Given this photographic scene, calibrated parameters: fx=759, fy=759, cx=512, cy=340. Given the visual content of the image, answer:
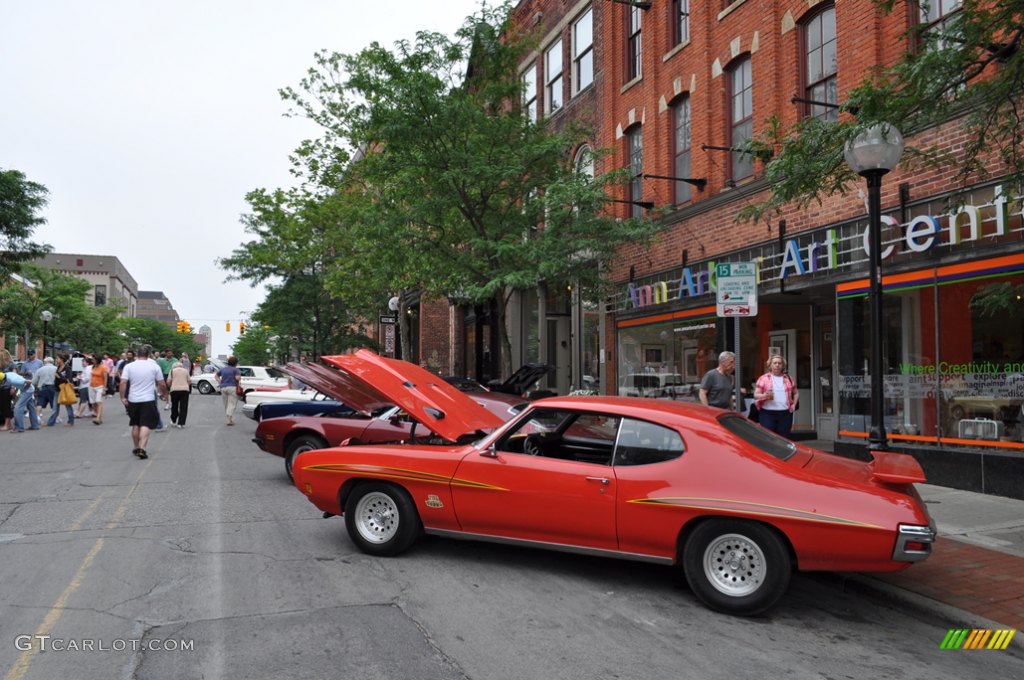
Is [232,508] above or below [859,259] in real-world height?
below

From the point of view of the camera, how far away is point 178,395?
18.0m

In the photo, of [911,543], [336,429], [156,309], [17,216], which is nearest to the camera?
[911,543]

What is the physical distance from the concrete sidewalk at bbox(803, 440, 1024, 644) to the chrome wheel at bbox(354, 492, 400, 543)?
357 centimetres

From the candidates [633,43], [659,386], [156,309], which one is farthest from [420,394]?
[156,309]

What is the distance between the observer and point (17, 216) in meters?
28.8

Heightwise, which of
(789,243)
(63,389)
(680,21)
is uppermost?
(680,21)

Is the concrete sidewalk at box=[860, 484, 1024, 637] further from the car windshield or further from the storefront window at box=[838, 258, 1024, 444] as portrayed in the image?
the storefront window at box=[838, 258, 1024, 444]

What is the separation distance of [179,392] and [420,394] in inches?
525

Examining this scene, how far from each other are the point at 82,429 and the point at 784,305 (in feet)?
53.0

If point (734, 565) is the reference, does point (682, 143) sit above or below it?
above

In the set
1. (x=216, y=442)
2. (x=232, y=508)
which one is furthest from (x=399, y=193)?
(x=232, y=508)

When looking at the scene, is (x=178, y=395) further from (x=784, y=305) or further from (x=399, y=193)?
(x=784, y=305)

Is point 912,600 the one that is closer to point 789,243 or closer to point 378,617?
point 378,617

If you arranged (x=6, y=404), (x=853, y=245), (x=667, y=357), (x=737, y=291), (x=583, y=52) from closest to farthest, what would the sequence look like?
(x=737, y=291) < (x=853, y=245) < (x=667, y=357) < (x=6, y=404) < (x=583, y=52)
